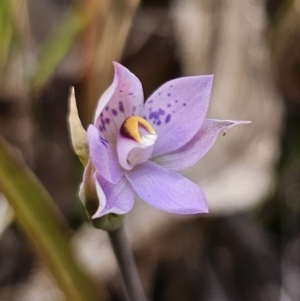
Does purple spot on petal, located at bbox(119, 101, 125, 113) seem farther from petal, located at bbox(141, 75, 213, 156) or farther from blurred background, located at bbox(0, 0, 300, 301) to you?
blurred background, located at bbox(0, 0, 300, 301)

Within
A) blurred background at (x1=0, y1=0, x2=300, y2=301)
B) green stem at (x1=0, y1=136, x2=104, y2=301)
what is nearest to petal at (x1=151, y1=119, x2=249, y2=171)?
green stem at (x1=0, y1=136, x2=104, y2=301)

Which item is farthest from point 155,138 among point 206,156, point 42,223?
point 206,156

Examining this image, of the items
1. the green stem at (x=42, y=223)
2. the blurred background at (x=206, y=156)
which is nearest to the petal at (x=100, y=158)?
the green stem at (x=42, y=223)

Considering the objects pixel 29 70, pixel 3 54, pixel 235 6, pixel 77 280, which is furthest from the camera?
pixel 235 6

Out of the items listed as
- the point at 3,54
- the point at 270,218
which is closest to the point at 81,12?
the point at 3,54

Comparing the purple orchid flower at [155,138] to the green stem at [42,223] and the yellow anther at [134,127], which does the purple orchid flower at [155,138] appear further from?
the green stem at [42,223]

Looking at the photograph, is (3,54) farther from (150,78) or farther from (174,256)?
(174,256)
